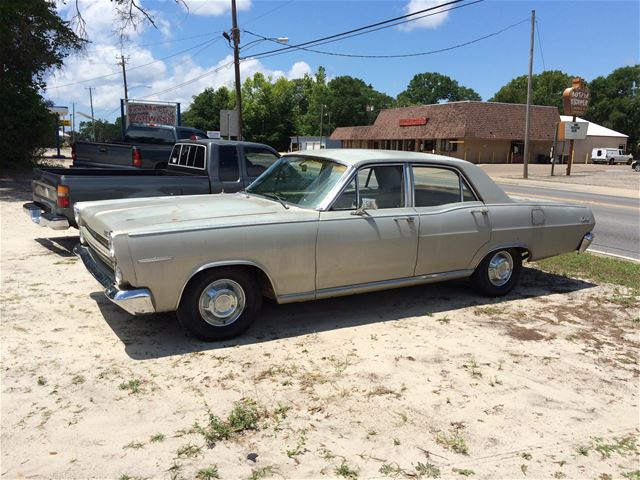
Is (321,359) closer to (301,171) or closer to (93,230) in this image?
(301,171)

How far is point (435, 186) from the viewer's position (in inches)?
218

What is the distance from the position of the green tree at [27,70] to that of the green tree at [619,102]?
81.7 metres

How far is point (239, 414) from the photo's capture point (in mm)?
3346

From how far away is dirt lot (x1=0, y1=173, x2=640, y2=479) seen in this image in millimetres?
2959

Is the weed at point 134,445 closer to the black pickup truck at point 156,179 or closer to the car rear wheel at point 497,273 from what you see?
the car rear wheel at point 497,273

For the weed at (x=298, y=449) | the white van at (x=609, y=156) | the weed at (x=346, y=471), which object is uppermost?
the white van at (x=609, y=156)

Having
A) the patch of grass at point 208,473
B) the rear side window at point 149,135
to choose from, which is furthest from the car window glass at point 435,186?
the rear side window at point 149,135

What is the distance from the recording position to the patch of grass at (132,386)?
364cm

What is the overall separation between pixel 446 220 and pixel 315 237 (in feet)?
4.99

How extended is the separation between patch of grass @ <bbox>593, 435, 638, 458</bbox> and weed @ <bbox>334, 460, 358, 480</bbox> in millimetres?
1468

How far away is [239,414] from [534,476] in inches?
68.1

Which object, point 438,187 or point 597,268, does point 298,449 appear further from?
point 597,268

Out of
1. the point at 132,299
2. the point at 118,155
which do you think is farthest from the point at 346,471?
the point at 118,155

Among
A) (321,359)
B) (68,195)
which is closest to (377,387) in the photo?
(321,359)
